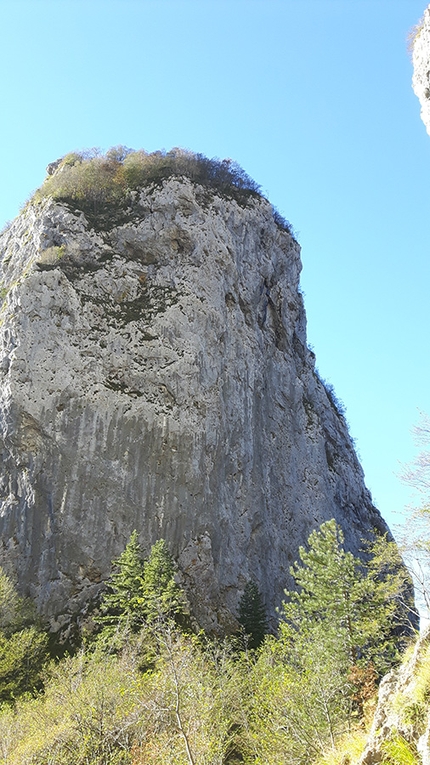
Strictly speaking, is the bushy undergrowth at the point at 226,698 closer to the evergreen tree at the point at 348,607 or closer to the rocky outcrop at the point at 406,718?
the evergreen tree at the point at 348,607

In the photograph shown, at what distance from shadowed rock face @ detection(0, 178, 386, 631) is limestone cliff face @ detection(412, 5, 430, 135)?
79.4 ft

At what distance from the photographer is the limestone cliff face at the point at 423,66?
1096cm

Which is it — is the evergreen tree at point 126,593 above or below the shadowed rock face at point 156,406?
below

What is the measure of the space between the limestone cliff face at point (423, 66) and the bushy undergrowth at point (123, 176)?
3223 cm

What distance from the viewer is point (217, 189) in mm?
43875

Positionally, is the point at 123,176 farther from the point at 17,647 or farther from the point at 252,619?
the point at 17,647

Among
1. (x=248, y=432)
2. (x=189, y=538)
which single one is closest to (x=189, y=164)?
(x=248, y=432)

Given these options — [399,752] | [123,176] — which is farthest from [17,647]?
[123,176]

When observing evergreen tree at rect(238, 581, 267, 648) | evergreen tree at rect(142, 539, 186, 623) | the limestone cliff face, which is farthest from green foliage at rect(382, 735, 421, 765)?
evergreen tree at rect(238, 581, 267, 648)

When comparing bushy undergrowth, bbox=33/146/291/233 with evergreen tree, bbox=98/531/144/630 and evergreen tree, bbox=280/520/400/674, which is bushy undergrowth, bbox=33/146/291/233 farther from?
evergreen tree, bbox=280/520/400/674

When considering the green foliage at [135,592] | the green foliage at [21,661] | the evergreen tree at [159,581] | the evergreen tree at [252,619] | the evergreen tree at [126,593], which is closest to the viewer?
the green foliage at [21,661]

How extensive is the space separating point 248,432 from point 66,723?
919 inches

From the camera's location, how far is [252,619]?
26.8 metres

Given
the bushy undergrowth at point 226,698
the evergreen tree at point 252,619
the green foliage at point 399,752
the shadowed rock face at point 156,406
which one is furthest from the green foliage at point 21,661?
the green foliage at point 399,752
